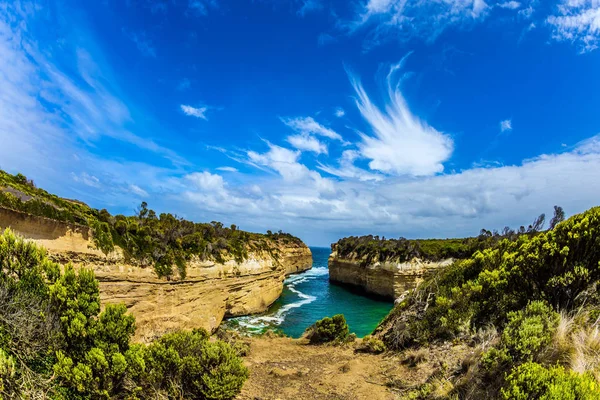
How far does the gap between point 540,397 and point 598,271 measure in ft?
18.0

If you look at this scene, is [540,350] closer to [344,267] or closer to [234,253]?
[234,253]

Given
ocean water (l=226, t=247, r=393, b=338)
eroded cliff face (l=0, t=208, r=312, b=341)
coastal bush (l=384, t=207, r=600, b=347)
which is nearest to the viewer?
coastal bush (l=384, t=207, r=600, b=347)

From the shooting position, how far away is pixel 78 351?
29.4 feet

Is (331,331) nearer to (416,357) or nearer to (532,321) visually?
(416,357)

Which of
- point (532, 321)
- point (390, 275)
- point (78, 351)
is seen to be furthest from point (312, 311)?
point (532, 321)

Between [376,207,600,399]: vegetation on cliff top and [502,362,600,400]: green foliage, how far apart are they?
0.05ft

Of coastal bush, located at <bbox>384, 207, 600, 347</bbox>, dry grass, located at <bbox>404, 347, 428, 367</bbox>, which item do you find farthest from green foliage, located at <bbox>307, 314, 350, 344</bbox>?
dry grass, located at <bbox>404, 347, 428, 367</bbox>

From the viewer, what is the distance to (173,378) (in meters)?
10.0

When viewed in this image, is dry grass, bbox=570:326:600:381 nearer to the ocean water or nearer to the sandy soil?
the sandy soil

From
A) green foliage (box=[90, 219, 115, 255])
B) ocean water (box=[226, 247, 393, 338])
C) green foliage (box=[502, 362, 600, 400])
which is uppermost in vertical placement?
green foliage (box=[90, 219, 115, 255])

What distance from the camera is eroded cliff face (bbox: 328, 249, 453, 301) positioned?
42.1m

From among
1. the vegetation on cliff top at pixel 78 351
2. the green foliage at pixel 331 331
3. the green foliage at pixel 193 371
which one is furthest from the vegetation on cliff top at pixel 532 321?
the vegetation on cliff top at pixel 78 351

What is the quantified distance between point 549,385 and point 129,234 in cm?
2358

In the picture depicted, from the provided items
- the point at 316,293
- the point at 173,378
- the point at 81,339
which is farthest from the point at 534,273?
the point at 316,293
